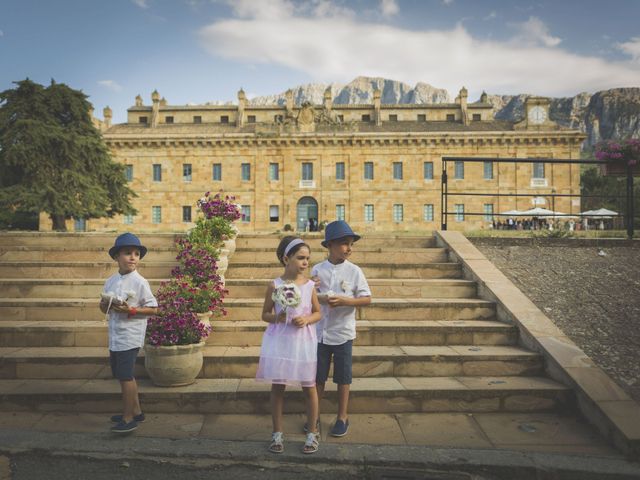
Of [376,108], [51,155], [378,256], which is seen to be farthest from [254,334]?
[376,108]

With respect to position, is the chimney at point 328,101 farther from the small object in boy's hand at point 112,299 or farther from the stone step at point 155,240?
the small object in boy's hand at point 112,299

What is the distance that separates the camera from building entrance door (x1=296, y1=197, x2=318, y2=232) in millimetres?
38469

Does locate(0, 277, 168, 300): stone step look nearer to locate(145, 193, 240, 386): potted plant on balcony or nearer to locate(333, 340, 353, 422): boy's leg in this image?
locate(145, 193, 240, 386): potted plant on balcony

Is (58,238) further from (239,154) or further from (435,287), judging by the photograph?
(239,154)

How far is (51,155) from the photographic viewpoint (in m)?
23.2

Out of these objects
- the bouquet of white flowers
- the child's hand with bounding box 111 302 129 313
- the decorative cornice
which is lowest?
the child's hand with bounding box 111 302 129 313

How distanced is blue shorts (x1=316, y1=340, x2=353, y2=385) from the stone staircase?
0.52m

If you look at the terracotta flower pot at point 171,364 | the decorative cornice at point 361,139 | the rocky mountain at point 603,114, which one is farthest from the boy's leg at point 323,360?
the rocky mountain at point 603,114

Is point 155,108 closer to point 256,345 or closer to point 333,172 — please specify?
point 333,172

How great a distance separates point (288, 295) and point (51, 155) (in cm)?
2456

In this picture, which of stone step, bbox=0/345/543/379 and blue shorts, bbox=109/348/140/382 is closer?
blue shorts, bbox=109/348/140/382

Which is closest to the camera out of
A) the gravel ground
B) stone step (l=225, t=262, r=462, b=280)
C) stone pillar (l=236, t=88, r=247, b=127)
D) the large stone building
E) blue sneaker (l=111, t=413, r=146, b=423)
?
blue sneaker (l=111, t=413, r=146, b=423)

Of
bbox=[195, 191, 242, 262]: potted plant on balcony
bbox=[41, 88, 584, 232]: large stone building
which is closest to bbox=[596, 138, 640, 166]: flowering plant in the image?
bbox=[195, 191, 242, 262]: potted plant on balcony

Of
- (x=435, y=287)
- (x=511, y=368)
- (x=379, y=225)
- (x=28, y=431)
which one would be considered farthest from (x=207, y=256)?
(x=379, y=225)
